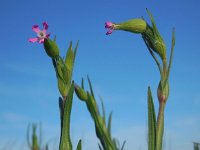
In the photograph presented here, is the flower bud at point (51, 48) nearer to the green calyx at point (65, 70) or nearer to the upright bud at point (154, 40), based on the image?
the green calyx at point (65, 70)

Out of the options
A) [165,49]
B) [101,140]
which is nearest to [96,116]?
[101,140]

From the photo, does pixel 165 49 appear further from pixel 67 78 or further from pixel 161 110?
pixel 67 78

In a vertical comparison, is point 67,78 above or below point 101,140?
above

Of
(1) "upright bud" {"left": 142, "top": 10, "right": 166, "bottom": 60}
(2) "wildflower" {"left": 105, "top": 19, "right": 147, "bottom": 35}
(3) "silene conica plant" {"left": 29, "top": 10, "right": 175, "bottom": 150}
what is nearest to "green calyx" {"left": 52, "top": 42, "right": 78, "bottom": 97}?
(3) "silene conica plant" {"left": 29, "top": 10, "right": 175, "bottom": 150}

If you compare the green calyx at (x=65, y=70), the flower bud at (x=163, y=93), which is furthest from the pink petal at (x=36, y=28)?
the flower bud at (x=163, y=93)

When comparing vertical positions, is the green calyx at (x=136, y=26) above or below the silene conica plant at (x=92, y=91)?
above

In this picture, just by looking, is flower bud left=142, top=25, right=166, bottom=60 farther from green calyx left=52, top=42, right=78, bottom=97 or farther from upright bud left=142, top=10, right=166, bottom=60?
green calyx left=52, top=42, right=78, bottom=97

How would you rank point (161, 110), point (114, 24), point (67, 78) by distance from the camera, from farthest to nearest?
point (114, 24), point (67, 78), point (161, 110)

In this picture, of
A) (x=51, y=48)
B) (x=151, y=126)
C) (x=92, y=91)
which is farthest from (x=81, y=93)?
(x=151, y=126)
